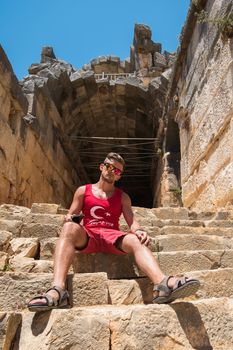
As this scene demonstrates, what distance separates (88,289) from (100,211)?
850 millimetres

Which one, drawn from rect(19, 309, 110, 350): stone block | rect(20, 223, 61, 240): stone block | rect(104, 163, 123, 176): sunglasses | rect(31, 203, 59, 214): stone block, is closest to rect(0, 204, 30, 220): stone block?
rect(31, 203, 59, 214): stone block

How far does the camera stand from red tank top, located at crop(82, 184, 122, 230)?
324 cm

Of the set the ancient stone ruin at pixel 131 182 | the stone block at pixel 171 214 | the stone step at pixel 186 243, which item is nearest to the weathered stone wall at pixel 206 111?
the ancient stone ruin at pixel 131 182

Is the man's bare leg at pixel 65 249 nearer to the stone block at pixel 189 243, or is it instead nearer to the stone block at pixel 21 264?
the stone block at pixel 21 264

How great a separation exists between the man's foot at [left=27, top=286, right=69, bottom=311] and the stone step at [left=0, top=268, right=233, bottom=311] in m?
0.22

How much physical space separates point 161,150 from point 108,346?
992 cm

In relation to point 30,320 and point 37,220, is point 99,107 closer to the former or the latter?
point 37,220

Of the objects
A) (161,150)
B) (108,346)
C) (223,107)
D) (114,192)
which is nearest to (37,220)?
(114,192)

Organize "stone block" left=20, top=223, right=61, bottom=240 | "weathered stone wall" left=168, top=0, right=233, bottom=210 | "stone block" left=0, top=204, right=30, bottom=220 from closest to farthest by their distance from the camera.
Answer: "stone block" left=20, top=223, right=61, bottom=240
"stone block" left=0, top=204, right=30, bottom=220
"weathered stone wall" left=168, top=0, right=233, bottom=210

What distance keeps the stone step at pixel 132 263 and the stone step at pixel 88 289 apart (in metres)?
0.35

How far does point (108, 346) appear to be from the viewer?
6.72 ft

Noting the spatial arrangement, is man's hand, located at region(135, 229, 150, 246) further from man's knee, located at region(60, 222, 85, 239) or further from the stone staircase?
man's knee, located at region(60, 222, 85, 239)

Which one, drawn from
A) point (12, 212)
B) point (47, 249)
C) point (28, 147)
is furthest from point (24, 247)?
point (28, 147)

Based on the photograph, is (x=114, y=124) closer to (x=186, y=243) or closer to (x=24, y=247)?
(x=186, y=243)
